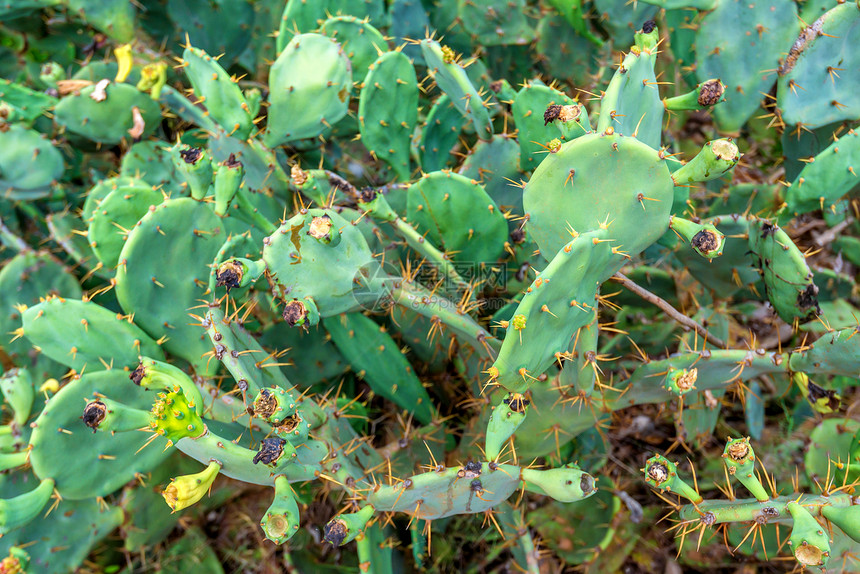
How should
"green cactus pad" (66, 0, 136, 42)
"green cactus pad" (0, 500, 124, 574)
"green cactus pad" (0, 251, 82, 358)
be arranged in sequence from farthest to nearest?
"green cactus pad" (66, 0, 136, 42) → "green cactus pad" (0, 251, 82, 358) → "green cactus pad" (0, 500, 124, 574)

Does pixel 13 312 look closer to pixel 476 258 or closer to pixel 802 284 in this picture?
pixel 476 258

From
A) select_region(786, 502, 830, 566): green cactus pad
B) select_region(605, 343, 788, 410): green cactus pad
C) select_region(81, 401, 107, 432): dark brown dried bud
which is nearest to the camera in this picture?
select_region(786, 502, 830, 566): green cactus pad

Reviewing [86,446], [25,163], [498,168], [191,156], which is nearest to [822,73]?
[498,168]

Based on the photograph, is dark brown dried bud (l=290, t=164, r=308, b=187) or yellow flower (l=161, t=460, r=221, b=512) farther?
dark brown dried bud (l=290, t=164, r=308, b=187)

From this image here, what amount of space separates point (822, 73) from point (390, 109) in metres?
→ 1.17

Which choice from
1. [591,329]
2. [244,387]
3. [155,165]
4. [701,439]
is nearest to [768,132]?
[701,439]

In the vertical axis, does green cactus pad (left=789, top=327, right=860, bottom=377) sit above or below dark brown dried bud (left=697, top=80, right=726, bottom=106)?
below

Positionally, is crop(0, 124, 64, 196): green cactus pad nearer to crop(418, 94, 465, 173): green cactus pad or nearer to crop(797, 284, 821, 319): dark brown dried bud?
crop(418, 94, 465, 173): green cactus pad

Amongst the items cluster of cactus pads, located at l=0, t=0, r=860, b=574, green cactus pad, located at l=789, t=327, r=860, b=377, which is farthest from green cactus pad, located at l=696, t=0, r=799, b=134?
green cactus pad, located at l=789, t=327, r=860, b=377

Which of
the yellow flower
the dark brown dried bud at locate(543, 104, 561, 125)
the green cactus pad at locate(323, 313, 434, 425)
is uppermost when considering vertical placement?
the dark brown dried bud at locate(543, 104, 561, 125)

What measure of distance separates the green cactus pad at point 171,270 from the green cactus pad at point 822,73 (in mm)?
1555

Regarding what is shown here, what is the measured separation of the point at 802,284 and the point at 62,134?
2494 millimetres

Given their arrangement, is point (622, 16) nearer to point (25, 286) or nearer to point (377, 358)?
point (377, 358)

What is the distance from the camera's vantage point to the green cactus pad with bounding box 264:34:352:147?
5.82 feet
